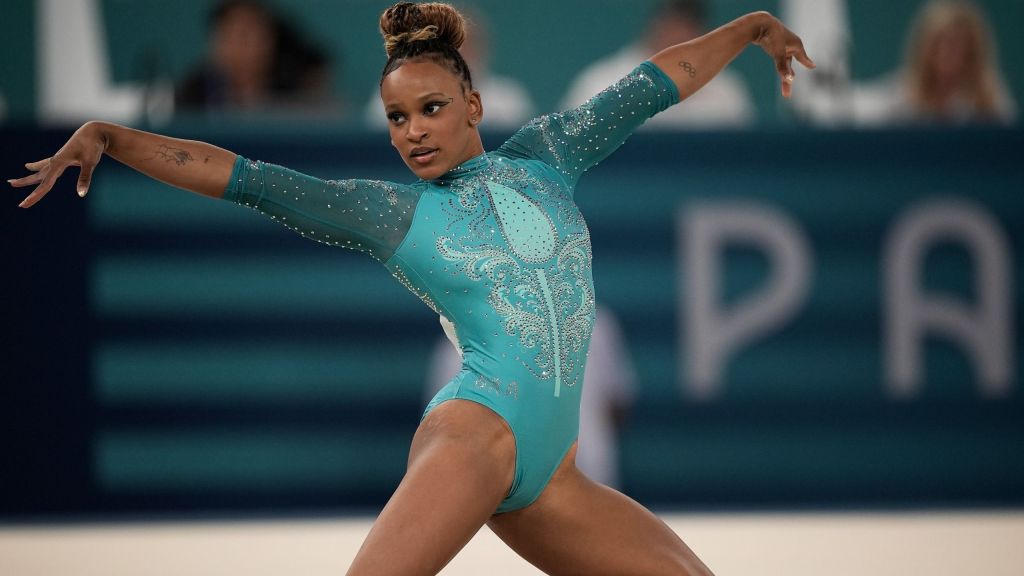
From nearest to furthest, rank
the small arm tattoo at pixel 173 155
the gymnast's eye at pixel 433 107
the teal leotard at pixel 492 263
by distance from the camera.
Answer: the small arm tattoo at pixel 173 155 → the teal leotard at pixel 492 263 → the gymnast's eye at pixel 433 107

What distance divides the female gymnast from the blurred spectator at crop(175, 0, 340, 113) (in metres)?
2.41

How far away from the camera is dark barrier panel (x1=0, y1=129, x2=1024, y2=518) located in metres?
4.80

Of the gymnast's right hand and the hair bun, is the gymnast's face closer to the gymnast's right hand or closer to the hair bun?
the hair bun

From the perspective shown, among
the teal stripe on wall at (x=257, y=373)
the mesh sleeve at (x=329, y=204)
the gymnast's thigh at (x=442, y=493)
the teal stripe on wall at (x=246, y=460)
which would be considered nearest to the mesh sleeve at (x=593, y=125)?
the mesh sleeve at (x=329, y=204)

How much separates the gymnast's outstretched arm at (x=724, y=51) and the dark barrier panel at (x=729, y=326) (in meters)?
1.90

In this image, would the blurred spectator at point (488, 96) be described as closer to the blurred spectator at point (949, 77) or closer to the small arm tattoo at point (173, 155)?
the blurred spectator at point (949, 77)

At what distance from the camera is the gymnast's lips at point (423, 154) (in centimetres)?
254

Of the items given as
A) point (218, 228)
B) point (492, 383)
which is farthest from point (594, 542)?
point (218, 228)

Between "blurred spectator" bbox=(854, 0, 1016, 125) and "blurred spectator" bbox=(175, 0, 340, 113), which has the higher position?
"blurred spectator" bbox=(175, 0, 340, 113)

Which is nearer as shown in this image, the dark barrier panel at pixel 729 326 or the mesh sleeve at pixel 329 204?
the mesh sleeve at pixel 329 204

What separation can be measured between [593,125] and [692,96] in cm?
241

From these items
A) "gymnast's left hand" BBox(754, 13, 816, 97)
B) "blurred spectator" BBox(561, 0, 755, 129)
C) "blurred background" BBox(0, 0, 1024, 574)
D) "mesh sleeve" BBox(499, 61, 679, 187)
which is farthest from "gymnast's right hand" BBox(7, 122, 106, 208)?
"blurred spectator" BBox(561, 0, 755, 129)

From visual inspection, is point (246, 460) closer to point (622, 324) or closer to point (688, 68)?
point (622, 324)

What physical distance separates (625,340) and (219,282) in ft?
5.10
